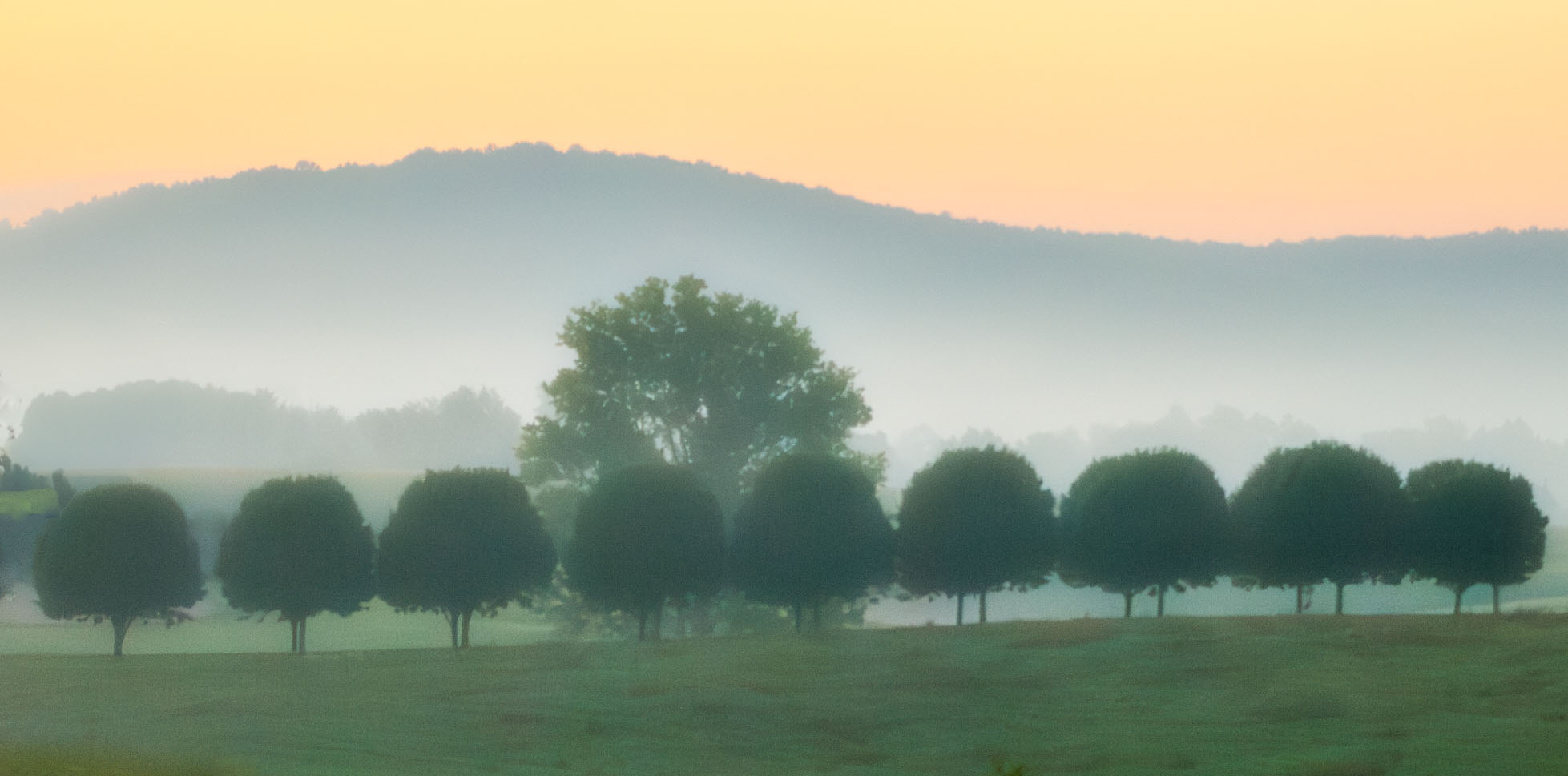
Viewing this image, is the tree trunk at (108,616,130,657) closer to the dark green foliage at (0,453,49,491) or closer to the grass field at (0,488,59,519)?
the grass field at (0,488,59,519)

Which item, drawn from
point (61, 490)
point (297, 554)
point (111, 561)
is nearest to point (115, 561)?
point (111, 561)

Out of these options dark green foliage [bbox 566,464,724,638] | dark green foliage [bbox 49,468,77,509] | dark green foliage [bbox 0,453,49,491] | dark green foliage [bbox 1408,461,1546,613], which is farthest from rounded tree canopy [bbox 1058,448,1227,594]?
dark green foliage [bbox 0,453,49,491]

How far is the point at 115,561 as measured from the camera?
65125 mm

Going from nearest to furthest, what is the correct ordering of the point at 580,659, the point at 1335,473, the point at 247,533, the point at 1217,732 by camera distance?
the point at 1217,732, the point at 580,659, the point at 247,533, the point at 1335,473

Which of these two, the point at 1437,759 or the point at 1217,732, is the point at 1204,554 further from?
the point at 1437,759

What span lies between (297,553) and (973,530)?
89.2ft

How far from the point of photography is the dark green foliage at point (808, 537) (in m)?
65.4

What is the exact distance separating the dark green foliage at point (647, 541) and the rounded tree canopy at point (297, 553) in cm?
905

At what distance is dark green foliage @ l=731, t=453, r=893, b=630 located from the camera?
65.4 meters

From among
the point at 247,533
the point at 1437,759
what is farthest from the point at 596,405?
the point at 1437,759

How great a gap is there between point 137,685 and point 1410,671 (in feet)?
122

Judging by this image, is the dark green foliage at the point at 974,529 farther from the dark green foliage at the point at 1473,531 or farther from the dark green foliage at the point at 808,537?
the dark green foliage at the point at 1473,531

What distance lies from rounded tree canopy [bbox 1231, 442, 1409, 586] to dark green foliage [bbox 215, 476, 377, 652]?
37.2 m

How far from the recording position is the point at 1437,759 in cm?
3095
